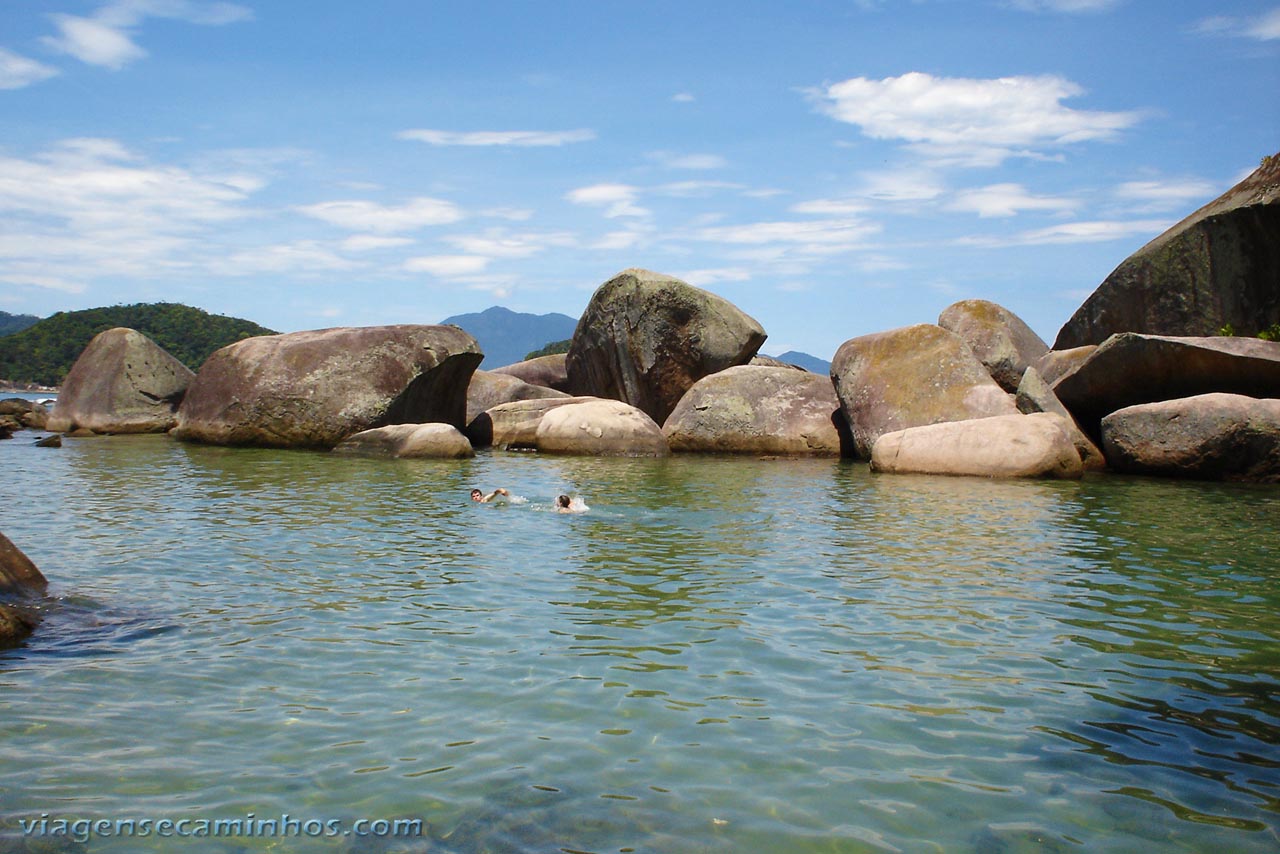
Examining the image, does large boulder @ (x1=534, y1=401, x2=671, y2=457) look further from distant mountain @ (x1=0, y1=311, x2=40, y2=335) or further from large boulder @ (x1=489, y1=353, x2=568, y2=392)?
distant mountain @ (x1=0, y1=311, x2=40, y2=335)

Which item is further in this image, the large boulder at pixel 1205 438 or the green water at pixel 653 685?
the large boulder at pixel 1205 438

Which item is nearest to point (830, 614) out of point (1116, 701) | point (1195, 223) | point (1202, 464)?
point (1116, 701)

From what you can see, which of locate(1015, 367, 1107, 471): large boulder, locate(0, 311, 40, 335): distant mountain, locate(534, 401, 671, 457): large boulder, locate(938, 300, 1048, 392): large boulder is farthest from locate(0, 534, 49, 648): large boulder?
locate(0, 311, 40, 335): distant mountain

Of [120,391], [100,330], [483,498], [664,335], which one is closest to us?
[483,498]

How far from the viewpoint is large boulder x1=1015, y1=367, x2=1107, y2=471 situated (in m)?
18.1

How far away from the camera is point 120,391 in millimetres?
25172

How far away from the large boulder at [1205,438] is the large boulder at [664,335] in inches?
441

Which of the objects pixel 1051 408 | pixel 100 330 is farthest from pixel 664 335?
pixel 100 330

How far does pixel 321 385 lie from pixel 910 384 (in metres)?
12.1

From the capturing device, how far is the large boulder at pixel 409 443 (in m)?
19.6

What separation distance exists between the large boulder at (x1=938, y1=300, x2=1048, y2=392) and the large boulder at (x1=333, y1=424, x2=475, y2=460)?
40.0ft

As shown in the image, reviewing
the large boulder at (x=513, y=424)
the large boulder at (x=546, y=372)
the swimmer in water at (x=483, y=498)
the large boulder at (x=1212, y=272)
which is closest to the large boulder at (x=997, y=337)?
the large boulder at (x=1212, y=272)

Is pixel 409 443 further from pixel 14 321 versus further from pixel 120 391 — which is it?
pixel 14 321

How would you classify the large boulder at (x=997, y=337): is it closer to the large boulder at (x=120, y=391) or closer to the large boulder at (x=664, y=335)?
the large boulder at (x=664, y=335)
